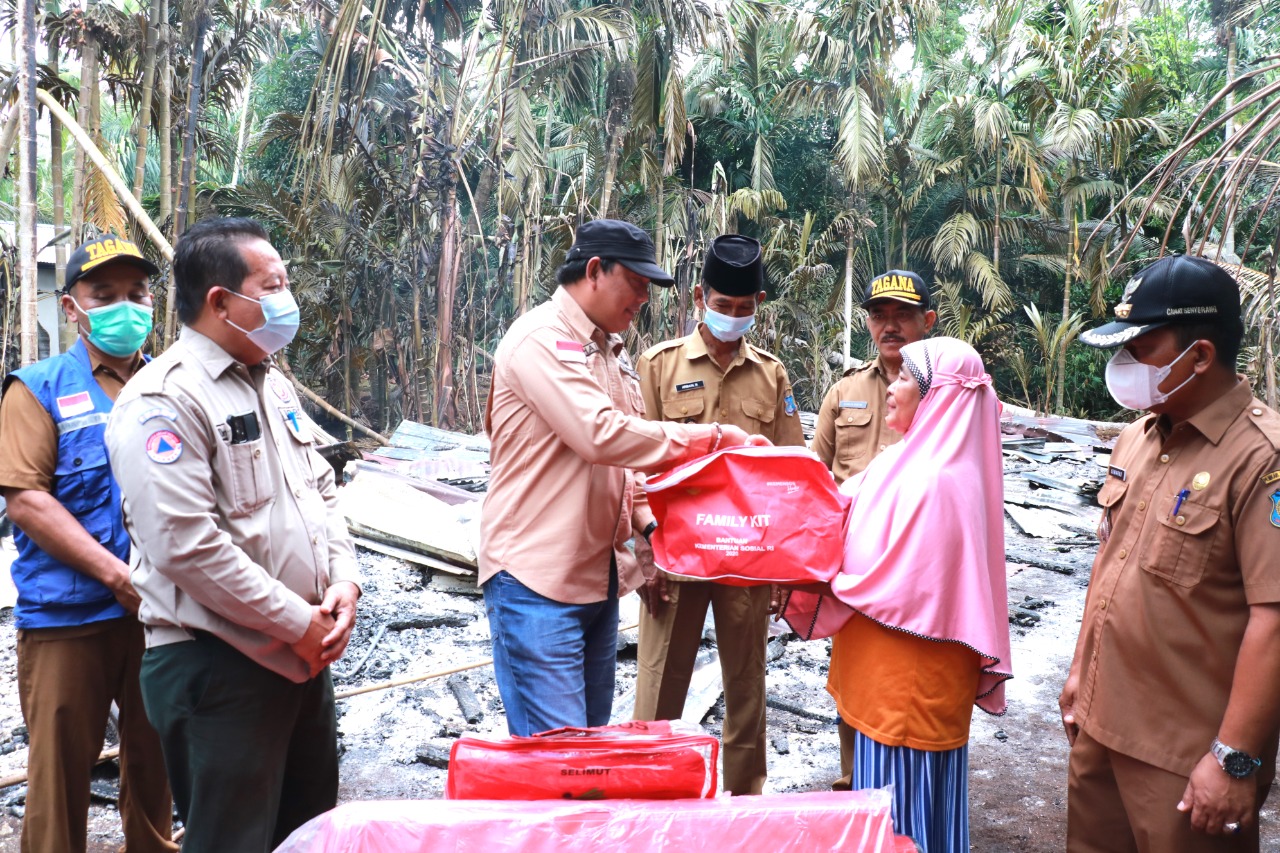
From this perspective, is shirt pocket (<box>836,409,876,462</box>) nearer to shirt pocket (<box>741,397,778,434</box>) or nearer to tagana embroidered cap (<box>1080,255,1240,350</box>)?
shirt pocket (<box>741,397,778,434</box>)

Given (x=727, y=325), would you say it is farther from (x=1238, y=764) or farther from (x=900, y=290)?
(x=1238, y=764)

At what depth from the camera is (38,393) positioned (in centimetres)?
274

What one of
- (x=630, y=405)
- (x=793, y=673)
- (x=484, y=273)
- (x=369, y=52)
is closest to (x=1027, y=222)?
(x=484, y=273)

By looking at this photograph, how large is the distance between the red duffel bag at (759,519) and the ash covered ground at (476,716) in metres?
1.84

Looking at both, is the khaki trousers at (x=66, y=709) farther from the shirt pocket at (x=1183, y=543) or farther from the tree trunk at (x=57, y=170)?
the tree trunk at (x=57, y=170)

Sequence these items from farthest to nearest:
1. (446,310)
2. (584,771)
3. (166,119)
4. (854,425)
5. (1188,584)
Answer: (446,310) → (166,119) → (854,425) → (1188,584) → (584,771)

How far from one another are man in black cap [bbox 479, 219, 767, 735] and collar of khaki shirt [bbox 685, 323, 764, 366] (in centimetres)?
111

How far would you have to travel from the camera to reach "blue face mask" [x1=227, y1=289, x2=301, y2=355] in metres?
2.18

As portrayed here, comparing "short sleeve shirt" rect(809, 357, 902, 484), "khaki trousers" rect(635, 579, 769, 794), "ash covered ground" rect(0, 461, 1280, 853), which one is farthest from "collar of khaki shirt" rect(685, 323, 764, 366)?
"ash covered ground" rect(0, 461, 1280, 853)

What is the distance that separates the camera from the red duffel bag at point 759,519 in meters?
2.29

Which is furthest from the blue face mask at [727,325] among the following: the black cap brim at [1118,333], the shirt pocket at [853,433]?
the black cap brim at [1118,333]

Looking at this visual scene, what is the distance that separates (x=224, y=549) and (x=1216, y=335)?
2.19 meters

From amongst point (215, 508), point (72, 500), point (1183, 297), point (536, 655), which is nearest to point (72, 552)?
point (72, 500)

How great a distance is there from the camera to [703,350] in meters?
3.84
